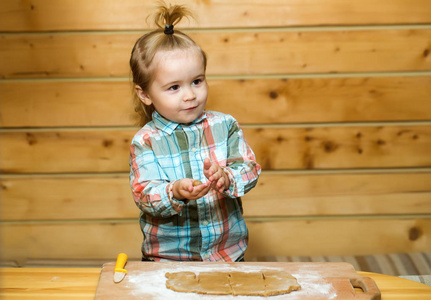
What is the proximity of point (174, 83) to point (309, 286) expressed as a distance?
62 cm

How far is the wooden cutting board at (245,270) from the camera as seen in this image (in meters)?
1.00

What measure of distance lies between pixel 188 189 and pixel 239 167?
228 millimetres

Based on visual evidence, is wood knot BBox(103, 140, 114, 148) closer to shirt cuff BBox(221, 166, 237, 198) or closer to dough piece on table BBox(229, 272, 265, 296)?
shirt cuff BBox(221, 166, 237, 198)

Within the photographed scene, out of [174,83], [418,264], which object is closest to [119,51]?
[174,83]

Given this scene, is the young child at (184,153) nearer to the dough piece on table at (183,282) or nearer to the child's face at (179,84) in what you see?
the child's face at (179,84)

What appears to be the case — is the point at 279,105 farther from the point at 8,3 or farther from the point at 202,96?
the point at 8,3

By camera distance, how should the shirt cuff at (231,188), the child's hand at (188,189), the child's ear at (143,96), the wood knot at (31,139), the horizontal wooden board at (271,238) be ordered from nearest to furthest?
the child's hand at (188,189) → the shirt cuff at (231,188) → the child's ear at (143,96) → the wood knot at (31,139) → the horizontal wooden board at (271,238)

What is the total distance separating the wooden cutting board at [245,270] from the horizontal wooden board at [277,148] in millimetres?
1083

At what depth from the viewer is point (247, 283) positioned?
104 centimetres

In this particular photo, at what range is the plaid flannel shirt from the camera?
135cm

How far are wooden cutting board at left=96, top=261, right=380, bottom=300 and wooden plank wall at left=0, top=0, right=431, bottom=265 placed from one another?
3.52ft

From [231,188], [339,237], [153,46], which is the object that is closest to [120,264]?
[231,188]

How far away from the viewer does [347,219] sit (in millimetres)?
2309

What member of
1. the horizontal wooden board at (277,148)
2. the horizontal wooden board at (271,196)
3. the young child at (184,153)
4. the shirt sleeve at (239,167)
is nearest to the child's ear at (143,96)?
the young child at (184,153)
